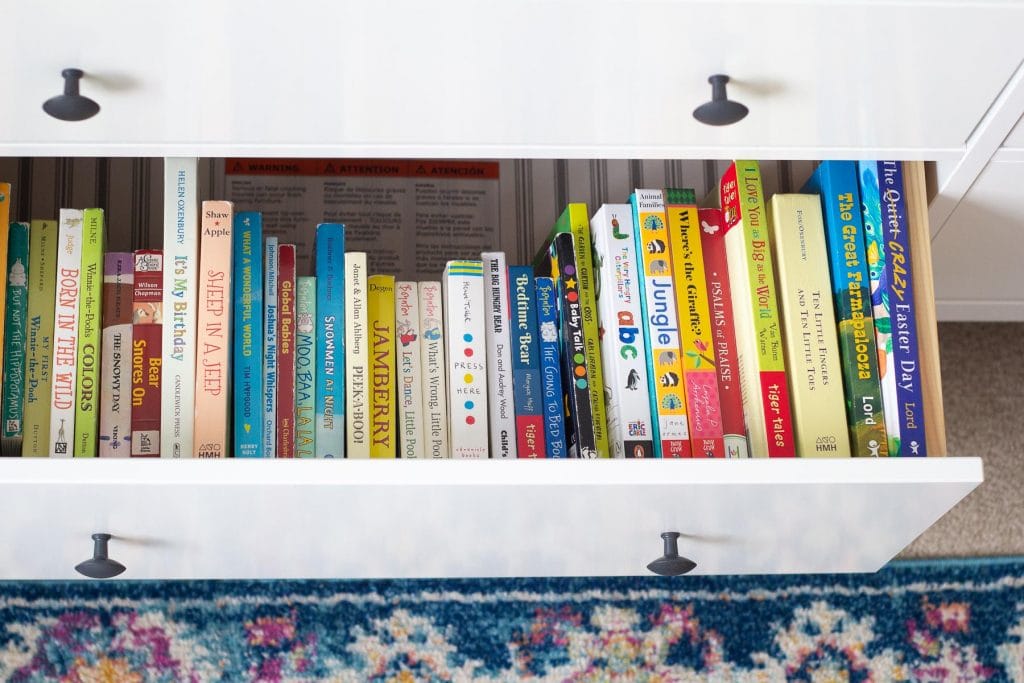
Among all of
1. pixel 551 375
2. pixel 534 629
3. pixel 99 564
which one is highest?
pixel 551 375

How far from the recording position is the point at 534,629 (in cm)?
130

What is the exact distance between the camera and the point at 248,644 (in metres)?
1.27

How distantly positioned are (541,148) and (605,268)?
0.13m

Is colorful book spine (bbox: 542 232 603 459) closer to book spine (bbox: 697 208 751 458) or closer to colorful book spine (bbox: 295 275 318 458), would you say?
book spine (bbox: 697 208 751 458)

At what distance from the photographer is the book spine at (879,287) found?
37.6 inches

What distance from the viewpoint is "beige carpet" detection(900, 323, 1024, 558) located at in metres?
1.36

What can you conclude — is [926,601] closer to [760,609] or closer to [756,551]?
[760,609]

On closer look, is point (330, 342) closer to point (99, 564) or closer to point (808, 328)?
point (99, 564)

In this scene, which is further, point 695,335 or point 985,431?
point 985,431

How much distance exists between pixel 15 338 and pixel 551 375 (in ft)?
1.49

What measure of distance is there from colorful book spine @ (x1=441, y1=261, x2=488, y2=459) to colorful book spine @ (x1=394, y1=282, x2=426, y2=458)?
0.09ft

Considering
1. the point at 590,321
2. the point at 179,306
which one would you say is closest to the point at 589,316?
the point at 590,321

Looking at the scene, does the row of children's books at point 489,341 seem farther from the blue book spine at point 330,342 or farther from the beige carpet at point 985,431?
the beige carpet at point 985,431

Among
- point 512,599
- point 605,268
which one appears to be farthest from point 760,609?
point 605,268
